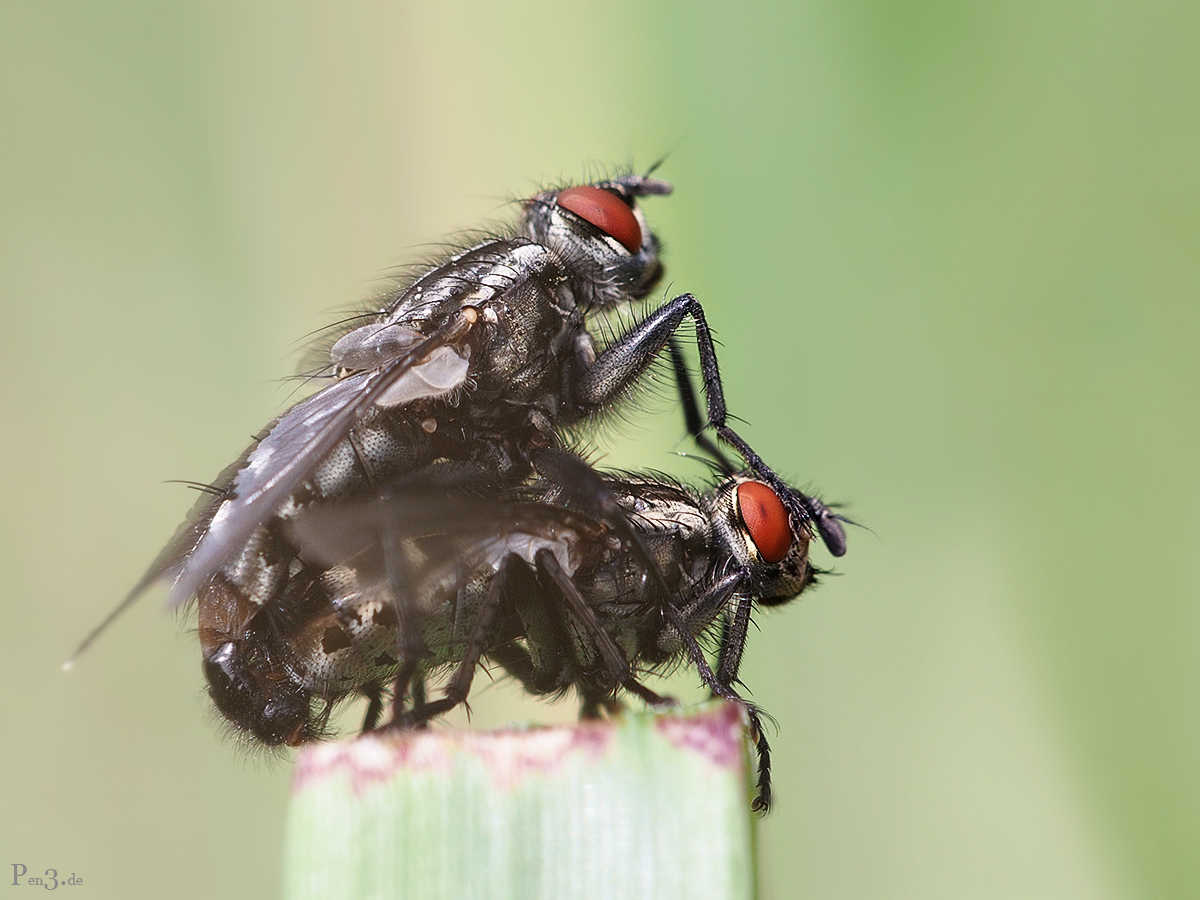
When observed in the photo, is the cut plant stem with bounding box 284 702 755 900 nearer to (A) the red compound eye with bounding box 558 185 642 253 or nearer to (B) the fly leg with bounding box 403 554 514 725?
(B) the fly leg with bounding box 403 554 514 725

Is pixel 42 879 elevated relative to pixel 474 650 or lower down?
lower down

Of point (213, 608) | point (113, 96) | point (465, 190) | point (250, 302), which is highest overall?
point (113, 96)

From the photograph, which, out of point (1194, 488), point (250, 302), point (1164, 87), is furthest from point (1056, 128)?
point (250, 302)

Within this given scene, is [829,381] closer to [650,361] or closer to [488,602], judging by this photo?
[650,361]

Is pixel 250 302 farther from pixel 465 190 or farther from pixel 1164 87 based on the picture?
pixel 1164 87

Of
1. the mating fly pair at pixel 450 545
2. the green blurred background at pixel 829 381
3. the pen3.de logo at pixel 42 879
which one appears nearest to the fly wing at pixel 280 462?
the mating fly pair at pixel 450 545

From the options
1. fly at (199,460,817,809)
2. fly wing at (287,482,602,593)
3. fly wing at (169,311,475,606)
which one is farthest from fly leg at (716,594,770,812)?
fly wing at (169,311,475,606)

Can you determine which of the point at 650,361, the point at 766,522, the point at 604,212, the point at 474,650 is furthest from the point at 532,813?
the point at 604,212
